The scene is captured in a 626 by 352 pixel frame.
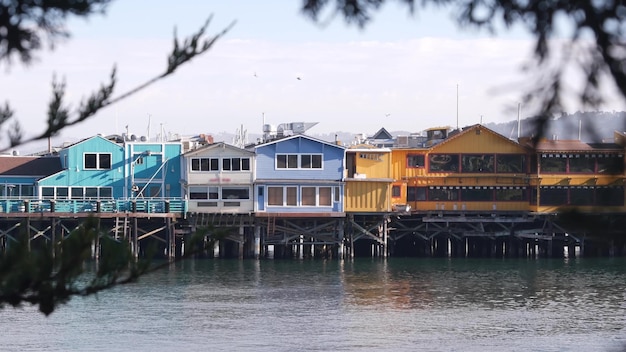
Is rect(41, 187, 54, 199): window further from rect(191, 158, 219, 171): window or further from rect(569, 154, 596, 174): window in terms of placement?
rect(569, 154, 596, 174): window

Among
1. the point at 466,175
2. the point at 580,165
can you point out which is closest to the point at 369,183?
the point at 466,175

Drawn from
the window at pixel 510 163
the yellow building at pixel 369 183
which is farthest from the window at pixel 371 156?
the window at pixel 510 163

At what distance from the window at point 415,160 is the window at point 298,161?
17.0ft

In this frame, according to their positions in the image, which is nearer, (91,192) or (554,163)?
(91,192)

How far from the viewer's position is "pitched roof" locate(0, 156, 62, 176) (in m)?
59.9

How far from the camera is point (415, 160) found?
200 feet

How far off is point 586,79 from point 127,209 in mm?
50480

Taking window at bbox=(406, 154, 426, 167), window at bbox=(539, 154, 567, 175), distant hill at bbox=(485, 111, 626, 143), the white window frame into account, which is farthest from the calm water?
distant hill at bbox=(485, 111, 626, 143)

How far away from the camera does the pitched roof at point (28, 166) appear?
59.9 meters

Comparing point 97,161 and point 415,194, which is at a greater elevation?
point 97,161

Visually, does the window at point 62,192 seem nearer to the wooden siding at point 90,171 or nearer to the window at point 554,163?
the wooden siding at point 90,171

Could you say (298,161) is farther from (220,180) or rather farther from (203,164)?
(203,164)

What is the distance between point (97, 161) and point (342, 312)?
25809mm

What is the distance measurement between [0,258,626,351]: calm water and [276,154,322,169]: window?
6.83 metres
